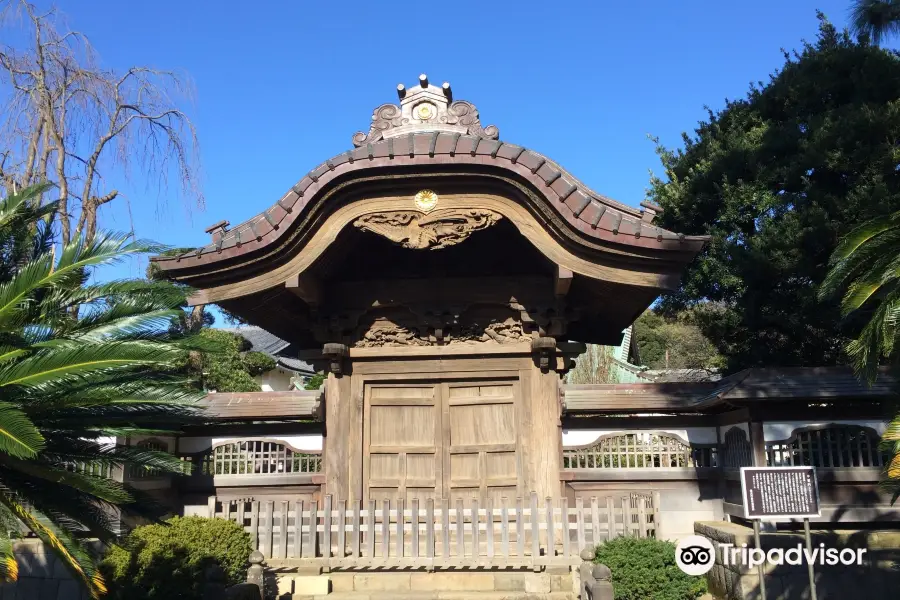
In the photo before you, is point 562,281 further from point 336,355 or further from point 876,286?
point 336,355

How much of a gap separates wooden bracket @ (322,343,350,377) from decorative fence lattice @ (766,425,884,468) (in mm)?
5044

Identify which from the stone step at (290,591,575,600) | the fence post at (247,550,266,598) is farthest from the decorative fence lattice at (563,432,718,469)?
the fence post at (247,550,266,598)

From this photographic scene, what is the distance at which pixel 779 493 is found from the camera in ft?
18.1

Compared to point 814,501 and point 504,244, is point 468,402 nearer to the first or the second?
point 504,244

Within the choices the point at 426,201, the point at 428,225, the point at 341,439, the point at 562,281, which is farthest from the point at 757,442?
the point at 341,439

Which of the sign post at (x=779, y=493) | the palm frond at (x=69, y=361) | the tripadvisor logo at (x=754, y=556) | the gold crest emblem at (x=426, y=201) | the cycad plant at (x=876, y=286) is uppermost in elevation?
the gold crest emblem at (x=426, y=201)

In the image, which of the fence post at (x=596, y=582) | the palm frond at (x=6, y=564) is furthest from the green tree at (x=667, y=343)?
the palm frond at (x=6, y=564)

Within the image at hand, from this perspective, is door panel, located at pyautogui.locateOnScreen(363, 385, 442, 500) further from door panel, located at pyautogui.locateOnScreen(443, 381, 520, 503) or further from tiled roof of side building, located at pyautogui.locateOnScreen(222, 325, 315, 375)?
tiled roof of side building, located at pyautogui.locateOnScreen(222, 325, 315, 375)

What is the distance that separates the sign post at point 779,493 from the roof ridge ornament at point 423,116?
16.4 feet

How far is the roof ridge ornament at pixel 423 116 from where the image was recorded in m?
8.74

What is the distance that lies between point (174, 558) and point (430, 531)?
2.43 m

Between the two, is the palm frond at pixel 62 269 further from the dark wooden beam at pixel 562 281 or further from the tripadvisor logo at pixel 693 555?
the tripadvisor logo at pixel 693 555

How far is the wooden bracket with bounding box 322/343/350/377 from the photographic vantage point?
856 centimetres

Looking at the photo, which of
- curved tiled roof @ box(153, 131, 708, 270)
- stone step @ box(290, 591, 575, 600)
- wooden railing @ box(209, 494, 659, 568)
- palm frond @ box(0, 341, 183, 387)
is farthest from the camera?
curved tiled roof @ box(153, 131, 708, 270)
